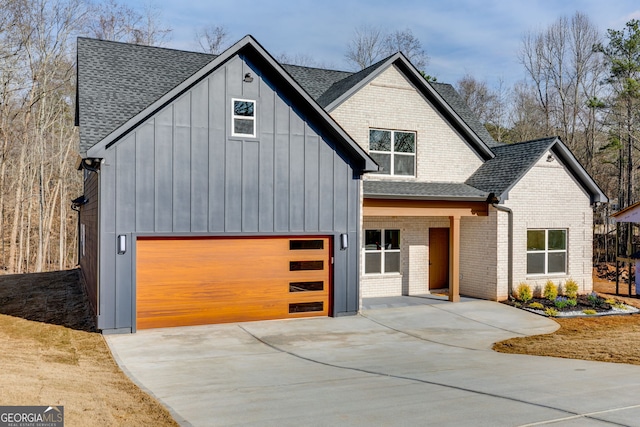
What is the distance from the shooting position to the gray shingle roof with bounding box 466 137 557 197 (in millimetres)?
16625

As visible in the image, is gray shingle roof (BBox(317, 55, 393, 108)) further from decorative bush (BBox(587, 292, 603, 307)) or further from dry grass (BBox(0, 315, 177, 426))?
decorative bush (BBox(587, 292, 603, 307))

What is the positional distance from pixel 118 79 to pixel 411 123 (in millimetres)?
9066

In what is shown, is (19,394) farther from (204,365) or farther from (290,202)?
(290,202)

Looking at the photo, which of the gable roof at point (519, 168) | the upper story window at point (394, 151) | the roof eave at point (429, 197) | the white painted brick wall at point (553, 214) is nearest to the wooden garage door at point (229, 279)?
the roof eave at point (429, 197)

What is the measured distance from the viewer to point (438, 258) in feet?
59.7

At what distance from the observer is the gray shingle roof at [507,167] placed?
16625 millimetres

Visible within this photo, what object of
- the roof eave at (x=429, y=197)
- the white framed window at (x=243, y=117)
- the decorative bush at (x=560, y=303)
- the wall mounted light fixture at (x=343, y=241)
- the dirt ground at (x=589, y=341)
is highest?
the white framed window at (x=243, y=117)

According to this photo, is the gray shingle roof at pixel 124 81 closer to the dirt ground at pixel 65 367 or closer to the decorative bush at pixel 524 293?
the dirt ground at pixel 65 367

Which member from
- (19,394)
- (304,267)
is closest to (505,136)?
(304,267)

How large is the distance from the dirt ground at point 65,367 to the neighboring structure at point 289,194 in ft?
3.54

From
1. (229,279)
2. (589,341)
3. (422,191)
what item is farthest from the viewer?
(422,191)

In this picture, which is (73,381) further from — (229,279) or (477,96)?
(477,96)

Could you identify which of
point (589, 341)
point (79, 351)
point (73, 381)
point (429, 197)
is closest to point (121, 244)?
point (79, 351)

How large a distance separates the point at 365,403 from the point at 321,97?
12641 mm
